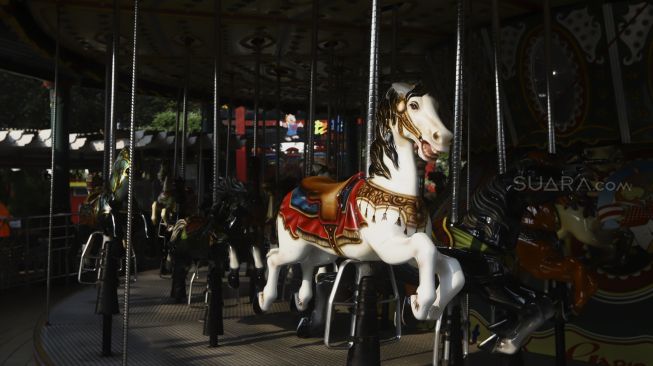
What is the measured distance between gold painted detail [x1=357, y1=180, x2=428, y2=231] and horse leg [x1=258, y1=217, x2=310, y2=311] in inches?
26.5

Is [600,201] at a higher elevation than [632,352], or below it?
higher

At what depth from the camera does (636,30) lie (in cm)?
472

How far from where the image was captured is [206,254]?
644cm

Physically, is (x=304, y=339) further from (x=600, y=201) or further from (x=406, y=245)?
(x=406, y=245)

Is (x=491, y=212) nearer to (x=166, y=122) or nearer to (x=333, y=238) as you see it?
(x=333, y=238)

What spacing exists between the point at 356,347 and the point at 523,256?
1.72 metres

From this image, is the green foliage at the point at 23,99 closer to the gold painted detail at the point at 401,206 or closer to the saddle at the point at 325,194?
the saddle at the point at 325,194

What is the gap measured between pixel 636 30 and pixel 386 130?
2.97 meters

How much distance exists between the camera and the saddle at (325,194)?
299cm

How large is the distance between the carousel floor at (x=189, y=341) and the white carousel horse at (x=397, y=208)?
207cm

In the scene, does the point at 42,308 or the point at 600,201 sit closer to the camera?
the point at 600,201

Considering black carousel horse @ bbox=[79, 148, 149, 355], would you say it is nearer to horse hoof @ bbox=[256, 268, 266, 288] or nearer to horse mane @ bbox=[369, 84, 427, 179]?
horse hoof @ bbox=[256, 268, 266, 288]

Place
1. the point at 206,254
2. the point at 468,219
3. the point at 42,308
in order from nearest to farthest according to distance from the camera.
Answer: the point at 468,219
the point at 206,254
the point at 42,308

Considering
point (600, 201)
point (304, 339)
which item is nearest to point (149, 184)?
point (304, 339)
